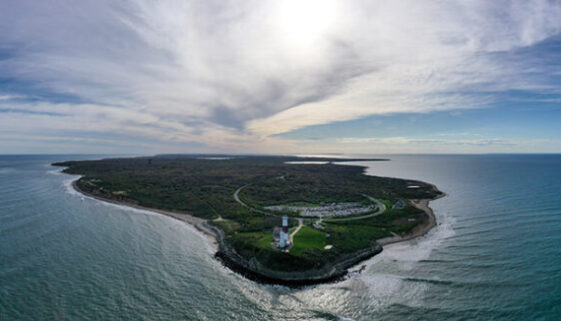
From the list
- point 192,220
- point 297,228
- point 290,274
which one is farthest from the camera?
point 192,220

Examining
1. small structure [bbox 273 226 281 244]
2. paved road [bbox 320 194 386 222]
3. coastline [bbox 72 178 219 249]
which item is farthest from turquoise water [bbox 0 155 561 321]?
paved road [bbox 320 194 386 222]

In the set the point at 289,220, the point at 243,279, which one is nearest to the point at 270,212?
the point at 289,220

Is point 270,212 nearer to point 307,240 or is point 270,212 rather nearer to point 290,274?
point 307,240

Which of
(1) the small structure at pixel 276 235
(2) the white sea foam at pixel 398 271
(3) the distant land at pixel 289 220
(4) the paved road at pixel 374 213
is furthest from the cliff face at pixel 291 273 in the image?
(4) the paved road at pixel 374 213

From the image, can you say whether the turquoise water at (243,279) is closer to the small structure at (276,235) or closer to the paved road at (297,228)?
the small structure at (276,235)

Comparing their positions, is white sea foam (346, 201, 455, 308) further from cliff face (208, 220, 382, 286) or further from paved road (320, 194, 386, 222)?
paved road (320, 194, 386, 222)

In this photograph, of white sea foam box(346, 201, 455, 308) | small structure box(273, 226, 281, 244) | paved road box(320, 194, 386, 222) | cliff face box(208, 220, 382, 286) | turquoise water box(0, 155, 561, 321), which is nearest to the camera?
turquoise water box(0, 155, 561, 321)

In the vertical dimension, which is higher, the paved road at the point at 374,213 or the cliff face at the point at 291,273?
the paved road at the point at 374,213
